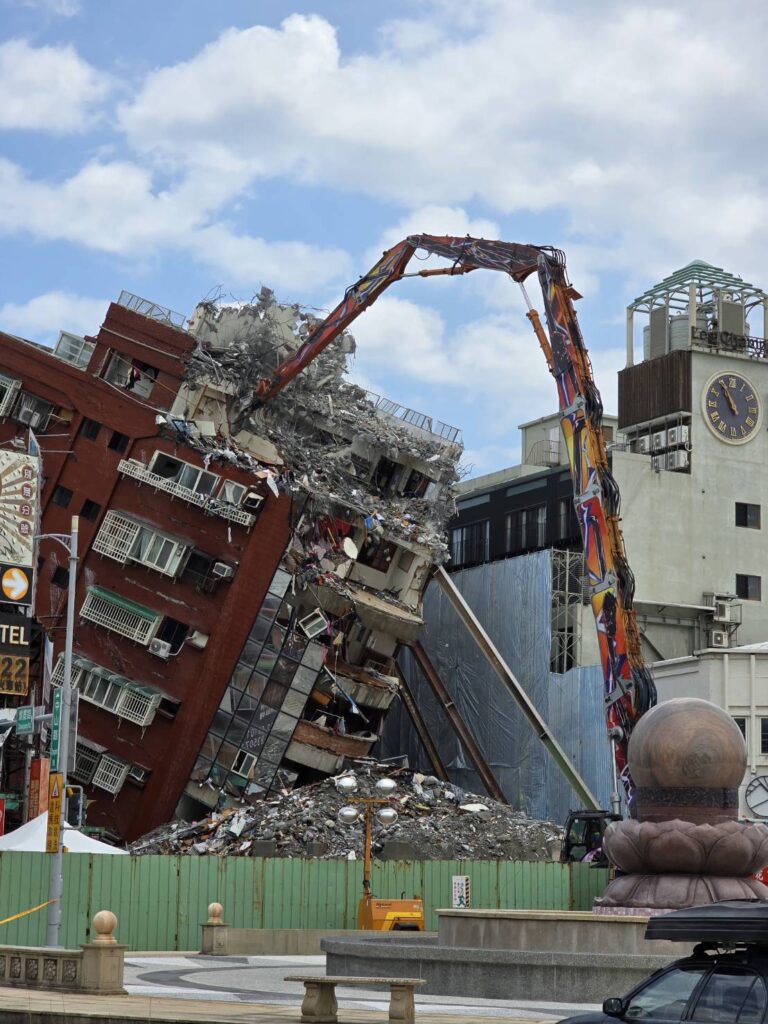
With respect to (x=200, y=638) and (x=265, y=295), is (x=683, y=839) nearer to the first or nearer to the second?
(x=200, y=638)

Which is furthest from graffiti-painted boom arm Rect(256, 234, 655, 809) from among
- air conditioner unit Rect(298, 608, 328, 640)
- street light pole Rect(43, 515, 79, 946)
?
street light pole Rect(43, 515, 79, 946)

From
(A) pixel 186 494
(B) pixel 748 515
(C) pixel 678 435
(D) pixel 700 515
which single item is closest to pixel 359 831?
(A) pixel 186 494

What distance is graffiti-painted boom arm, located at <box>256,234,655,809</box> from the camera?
151 ft

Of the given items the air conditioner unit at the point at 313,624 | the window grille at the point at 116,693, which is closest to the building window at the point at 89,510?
the window grille at the point at 116,693

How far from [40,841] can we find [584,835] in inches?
656

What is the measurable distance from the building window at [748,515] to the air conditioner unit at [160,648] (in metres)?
32.0

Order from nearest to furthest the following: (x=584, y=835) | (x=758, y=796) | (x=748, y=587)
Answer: (x=584, y=835), (x=758, y=796), (x=748, y=587)

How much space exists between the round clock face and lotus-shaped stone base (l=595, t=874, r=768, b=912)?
50473 mm

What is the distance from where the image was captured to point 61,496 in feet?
201

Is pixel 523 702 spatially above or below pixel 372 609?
below

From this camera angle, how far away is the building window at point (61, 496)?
60.9 meters

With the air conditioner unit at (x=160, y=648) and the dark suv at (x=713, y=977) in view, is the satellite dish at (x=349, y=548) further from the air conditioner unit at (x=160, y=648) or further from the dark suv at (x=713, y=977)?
the dark suv at (x=713, y=977)

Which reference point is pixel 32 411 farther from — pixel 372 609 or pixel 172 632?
pixel 372 609

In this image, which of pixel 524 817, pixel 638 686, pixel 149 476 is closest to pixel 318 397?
pixel 149 476
